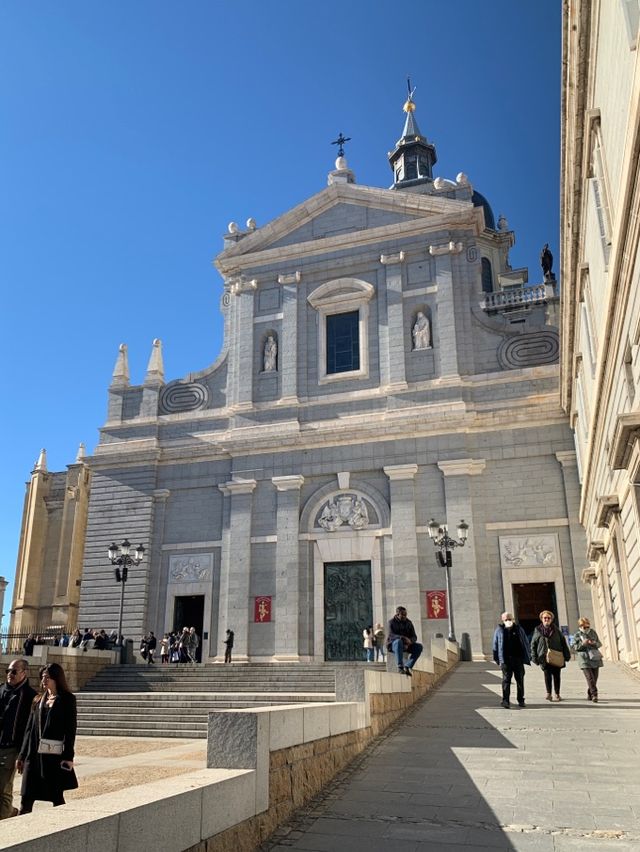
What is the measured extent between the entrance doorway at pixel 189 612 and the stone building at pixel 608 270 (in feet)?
44.9

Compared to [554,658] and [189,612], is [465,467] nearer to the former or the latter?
[189,612]

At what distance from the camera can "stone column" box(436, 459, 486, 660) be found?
2259 centimetres

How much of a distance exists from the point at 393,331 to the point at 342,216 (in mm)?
5767

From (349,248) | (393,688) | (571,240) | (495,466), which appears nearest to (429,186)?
(349,248)

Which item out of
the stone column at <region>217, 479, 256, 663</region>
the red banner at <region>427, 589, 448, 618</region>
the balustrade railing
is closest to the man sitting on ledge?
the red banner at <region>427, 589, 448, 618</region>

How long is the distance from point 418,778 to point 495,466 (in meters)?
17.8

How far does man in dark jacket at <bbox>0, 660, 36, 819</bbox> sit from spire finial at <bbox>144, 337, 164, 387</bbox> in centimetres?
2369

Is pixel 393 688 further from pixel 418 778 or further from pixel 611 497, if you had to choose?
pixel 611 497

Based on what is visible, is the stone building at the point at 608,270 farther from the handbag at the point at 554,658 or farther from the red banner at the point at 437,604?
the red banner at the point at 437,604

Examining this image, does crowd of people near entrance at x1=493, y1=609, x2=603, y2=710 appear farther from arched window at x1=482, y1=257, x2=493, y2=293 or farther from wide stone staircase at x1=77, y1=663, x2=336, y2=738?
arched window at x1=482, y1=257, x2=493, y2=293

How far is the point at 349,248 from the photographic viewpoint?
93.8 feet

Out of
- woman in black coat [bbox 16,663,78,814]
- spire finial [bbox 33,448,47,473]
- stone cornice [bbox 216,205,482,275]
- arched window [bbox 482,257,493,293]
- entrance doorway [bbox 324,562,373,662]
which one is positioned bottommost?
woman in black coat [bbox 16,663,78,814]

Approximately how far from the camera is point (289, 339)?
2823 centimetres

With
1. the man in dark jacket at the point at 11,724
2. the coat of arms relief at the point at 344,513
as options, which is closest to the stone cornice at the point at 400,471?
the coat of arms relief at the point at 344,513
